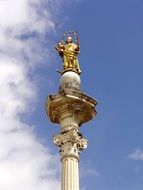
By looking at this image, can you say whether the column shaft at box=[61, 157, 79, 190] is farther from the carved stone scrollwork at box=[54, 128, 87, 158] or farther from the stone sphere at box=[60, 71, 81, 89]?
the stone sphere at box=[60, 71, 81, 89]

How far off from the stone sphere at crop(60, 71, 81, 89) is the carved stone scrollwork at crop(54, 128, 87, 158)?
7.43ft

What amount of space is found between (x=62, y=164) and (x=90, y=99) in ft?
11.3

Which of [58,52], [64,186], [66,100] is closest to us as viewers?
[64,186]

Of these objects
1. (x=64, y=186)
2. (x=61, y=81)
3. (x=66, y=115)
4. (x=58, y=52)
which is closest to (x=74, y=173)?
(x=64, y=186)

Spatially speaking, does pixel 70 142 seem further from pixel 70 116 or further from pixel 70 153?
pixel 70 116

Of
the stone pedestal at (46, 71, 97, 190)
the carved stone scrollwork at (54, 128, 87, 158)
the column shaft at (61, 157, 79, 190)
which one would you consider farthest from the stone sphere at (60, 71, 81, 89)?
the column shaft at (61, 157, 79, 190)

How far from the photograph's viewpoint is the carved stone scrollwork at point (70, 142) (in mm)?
25016

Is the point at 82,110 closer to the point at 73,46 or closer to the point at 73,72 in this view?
the point at 73,72

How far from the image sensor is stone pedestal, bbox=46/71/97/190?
24.7 metres

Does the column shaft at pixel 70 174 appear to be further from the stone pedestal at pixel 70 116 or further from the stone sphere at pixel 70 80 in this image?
the stone sphere at pixel 70 80

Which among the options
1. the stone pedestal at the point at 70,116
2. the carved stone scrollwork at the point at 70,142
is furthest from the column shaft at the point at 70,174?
the carved stone scrollwork at the point at 70,142

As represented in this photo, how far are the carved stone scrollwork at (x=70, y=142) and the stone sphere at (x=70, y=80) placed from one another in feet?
7.43

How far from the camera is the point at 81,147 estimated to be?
83.6ft

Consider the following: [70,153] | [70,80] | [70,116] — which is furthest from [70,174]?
[70,80]
